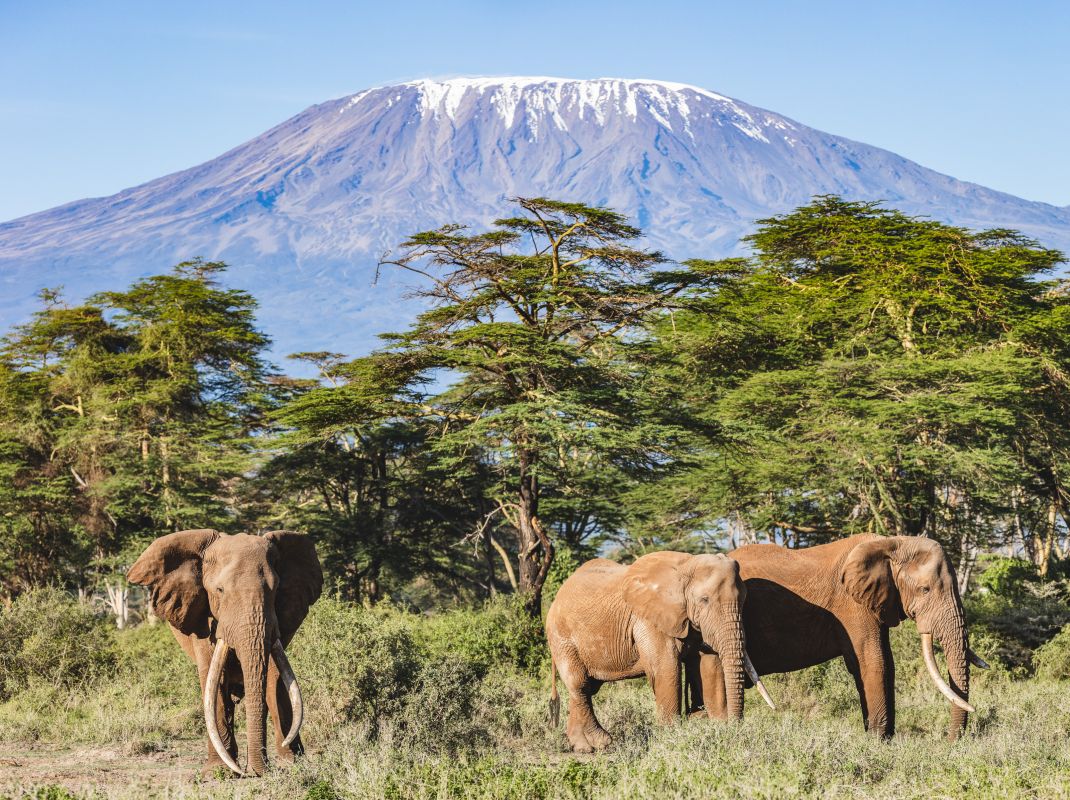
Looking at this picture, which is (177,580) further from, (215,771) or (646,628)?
(646,628)

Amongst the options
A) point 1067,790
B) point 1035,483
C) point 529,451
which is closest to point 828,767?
point 1067,790

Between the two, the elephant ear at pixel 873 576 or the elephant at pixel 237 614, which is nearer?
the elephant at pixel 237 614

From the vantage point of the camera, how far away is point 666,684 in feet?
39.1

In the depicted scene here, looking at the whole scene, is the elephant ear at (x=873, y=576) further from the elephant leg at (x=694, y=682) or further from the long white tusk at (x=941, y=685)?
the elephant leg at (x=694, y=682)

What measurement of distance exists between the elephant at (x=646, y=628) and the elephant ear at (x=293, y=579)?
9.72 feet

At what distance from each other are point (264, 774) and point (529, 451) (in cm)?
1334

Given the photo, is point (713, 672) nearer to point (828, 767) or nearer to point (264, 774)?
→ point (828, 767)

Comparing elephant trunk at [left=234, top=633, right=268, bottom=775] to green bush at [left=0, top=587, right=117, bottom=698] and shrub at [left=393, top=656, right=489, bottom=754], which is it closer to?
shrub at [left=393, top=656, right=489, bottom=754]

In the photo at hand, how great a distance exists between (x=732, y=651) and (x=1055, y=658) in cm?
987

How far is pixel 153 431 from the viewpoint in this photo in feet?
106

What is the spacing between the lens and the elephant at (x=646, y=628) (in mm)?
11516

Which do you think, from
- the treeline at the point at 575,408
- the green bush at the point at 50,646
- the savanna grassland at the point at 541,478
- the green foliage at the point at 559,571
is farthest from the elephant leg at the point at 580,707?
the green foliage at the point at 559,571

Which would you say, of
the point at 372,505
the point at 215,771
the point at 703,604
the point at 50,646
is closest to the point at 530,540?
the point at 50,646

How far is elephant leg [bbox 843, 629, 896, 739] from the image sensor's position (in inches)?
489
